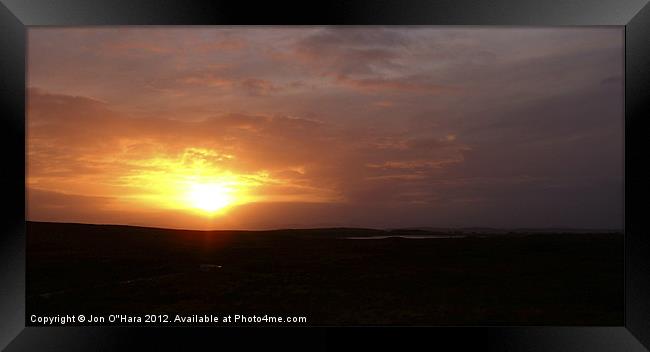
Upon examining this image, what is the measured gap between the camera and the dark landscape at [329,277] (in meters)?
1.93

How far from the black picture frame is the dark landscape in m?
0.07

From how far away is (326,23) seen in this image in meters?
1.85

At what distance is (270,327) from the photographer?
1.91 meters

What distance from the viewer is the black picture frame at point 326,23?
5.99 ft

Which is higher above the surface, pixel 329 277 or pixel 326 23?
pixel 326 23

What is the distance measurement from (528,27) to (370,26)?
787mm

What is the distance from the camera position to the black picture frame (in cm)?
183

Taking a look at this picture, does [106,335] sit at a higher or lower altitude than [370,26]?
lower

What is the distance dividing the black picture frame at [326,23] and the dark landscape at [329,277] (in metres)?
0.07

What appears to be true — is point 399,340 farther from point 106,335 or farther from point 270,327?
point 106,335

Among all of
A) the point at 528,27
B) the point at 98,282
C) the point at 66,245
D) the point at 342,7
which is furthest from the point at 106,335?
the point at 528,27

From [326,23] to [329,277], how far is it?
1381mm

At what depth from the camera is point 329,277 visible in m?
2.22

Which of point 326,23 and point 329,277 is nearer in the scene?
point 326,23
